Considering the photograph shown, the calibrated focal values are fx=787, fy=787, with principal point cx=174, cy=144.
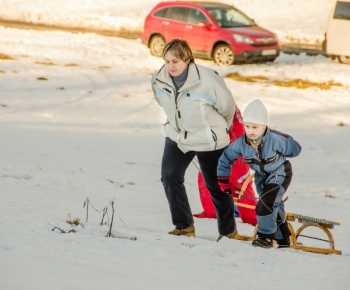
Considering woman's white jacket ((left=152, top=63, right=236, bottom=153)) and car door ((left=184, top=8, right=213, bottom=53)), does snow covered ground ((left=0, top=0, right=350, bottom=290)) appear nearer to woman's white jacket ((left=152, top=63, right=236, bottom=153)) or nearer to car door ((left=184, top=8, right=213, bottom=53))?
car door ((left=184, top=8, right=213, bottom=53))

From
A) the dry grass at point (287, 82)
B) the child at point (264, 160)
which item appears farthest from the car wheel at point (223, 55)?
the child at point (264, 160)

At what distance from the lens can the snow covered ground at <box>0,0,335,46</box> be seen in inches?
974

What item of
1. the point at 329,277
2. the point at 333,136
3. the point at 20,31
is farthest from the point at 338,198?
the point at 20,31

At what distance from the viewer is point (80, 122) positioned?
487 inches

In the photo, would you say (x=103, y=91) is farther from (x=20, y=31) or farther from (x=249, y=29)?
(x=20, y=31)

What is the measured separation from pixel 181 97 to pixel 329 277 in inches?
65.3

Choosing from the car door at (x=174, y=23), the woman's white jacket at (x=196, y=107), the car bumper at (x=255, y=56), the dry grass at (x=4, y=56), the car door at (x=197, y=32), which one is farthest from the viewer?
the car door at (x=174, y=23)

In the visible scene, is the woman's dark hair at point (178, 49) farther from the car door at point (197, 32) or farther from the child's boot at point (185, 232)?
the car door at point (197, 32)

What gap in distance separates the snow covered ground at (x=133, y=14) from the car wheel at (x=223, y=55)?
5.94 metres

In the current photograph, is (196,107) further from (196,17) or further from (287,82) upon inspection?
(196,17)

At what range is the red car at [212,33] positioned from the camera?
57.7 feet

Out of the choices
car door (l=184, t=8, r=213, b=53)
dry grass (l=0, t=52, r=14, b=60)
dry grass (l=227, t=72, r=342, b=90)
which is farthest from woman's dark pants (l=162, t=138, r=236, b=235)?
car door (l=184, t=8, r=213, b=53)

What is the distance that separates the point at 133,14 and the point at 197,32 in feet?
29.1

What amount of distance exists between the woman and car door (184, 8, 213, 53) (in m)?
12.0
